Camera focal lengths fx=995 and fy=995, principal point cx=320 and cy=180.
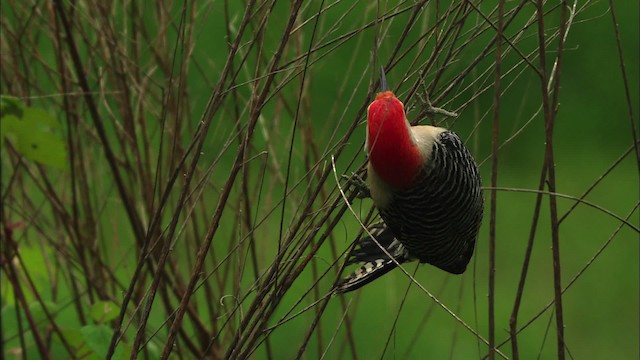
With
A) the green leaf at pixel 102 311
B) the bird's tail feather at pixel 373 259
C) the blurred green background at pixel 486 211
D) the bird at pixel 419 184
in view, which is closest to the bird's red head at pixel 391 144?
the bird at pixel 419 184

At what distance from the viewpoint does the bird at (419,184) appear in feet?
5.22

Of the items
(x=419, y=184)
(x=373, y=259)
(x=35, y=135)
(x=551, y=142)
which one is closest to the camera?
(x=551, y=142)

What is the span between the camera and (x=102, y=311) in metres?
1.98

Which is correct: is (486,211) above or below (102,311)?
below

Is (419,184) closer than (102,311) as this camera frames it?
Yes

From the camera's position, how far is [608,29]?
194 inches

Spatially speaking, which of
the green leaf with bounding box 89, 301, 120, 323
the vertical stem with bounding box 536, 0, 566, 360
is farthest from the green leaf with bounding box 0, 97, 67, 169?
the vertical stem with bounding box 536, 0, 566, 360

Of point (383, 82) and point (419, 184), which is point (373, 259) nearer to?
point (419, 184)

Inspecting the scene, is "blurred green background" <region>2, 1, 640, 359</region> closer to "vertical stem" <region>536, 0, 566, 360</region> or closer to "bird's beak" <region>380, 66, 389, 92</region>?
"bird's beak" <region>380, 66, 389, 92</region>

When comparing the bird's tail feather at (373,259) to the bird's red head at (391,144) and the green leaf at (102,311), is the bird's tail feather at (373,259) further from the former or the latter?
the green leaf at (102,311)

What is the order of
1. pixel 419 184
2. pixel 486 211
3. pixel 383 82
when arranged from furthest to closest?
pixel 486 211 → pixel 419 184 → pixel 383 82

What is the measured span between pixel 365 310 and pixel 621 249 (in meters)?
1.22

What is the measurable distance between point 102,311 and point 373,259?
56 centimetres

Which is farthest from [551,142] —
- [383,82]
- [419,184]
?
[419,184]
